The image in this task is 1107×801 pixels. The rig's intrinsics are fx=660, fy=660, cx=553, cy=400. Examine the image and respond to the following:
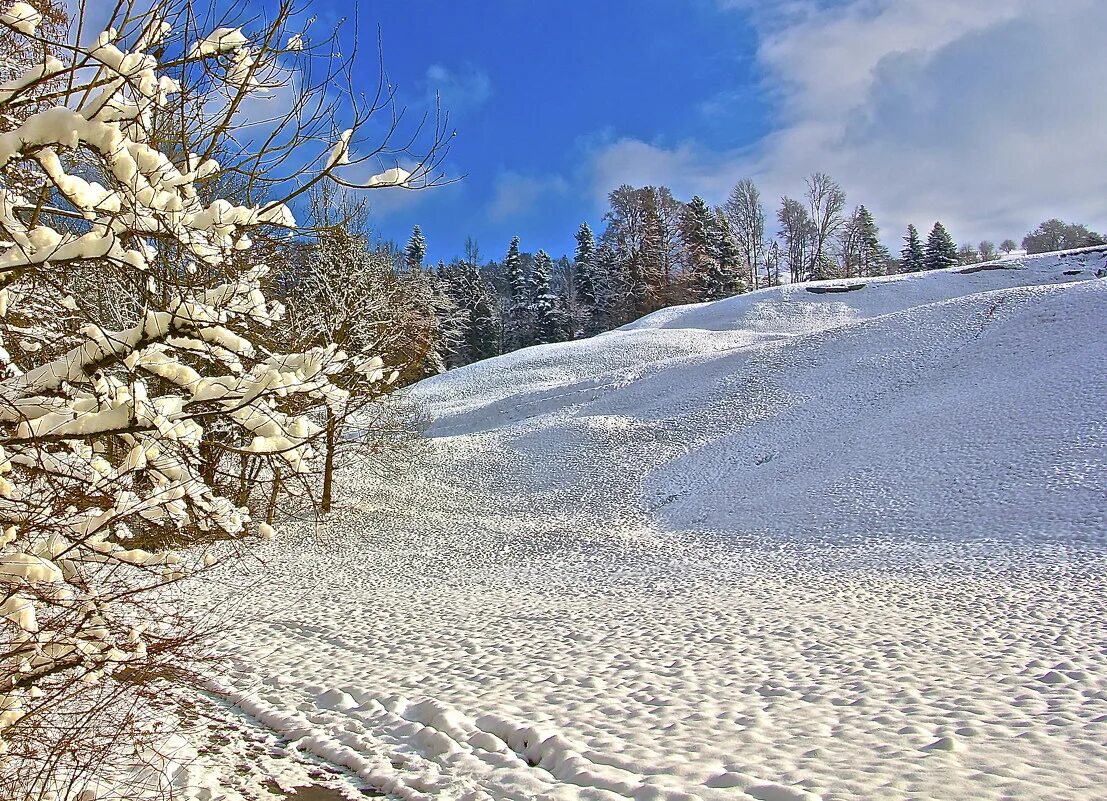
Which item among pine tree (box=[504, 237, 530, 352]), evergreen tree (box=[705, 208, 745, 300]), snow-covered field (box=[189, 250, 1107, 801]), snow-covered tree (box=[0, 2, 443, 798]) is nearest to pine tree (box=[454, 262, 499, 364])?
pine tree (box=[504, 237, 530, 352])

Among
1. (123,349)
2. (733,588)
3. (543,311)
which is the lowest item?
(733,588)

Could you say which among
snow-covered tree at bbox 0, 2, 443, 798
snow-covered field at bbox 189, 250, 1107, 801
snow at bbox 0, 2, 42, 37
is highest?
snow at bbox 0, 2, 42, 37

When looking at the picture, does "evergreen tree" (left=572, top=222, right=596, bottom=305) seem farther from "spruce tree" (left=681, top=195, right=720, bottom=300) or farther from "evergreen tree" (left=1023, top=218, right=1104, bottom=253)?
"evergreen tree" (left=1023, top=218, right=1104, bottom=253)

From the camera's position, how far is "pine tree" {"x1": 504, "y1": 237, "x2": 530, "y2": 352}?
53562mm

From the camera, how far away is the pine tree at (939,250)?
55.2 meters

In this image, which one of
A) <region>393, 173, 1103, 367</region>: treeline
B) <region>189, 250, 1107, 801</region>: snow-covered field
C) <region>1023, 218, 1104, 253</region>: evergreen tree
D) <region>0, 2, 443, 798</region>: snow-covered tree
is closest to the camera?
<region>0, 2, 443, 798</region>: snow-covered tree

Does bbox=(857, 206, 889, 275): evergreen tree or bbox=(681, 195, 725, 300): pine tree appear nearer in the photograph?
bbox=(681, 195, 725, 300): pine tree

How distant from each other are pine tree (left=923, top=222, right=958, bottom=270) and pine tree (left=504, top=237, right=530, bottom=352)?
3431 cm

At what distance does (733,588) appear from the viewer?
37.3 ft

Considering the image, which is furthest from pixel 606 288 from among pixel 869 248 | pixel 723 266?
pixel 869 248

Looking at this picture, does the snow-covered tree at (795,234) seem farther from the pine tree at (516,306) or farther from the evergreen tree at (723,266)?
the pine tree at (516,306)

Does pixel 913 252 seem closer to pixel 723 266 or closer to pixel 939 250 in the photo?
pixel 939 250

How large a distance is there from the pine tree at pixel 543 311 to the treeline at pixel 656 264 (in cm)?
8

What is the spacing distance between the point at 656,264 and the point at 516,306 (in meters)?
11.9
